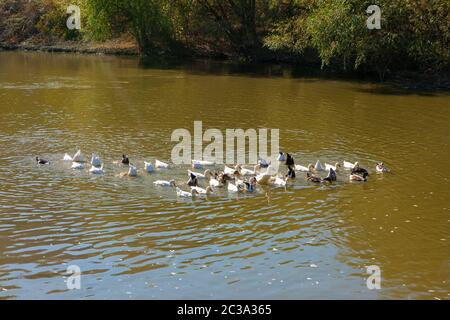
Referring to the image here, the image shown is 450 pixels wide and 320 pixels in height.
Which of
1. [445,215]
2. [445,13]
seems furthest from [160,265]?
[445,13]

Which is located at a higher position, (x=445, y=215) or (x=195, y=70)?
(x=195, y=70)

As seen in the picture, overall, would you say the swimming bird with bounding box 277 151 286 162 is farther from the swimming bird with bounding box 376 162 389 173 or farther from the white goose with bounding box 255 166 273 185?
the swimming bird with bounding box 376 162 389 173

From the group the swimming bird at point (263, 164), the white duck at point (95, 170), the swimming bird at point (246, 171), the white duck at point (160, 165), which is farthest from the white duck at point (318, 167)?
the white duck at point (95, 170)

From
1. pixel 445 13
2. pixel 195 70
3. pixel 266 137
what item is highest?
pixel 445 13

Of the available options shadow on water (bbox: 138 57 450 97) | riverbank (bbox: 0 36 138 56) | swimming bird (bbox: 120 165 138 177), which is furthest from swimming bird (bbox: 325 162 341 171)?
riverbank (bbox: 0 36 138 56)

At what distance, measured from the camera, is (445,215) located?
17953 millimetres

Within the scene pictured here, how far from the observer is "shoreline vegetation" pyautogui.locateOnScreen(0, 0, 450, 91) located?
A: 139 ft

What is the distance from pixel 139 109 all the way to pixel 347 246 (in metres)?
20.9

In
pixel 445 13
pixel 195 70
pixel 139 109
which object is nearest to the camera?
pixel 139 109

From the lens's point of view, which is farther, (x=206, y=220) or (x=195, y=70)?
(x=195, y=70)

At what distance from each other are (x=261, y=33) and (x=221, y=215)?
43727 millimetres

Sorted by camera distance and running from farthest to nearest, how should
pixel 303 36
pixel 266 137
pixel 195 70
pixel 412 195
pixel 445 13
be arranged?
pixel 195 70, pixel 303 36, pixel 445 13, pixel 266 137, pixel 412 195

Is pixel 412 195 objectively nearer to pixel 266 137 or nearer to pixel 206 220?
pixel 206 220

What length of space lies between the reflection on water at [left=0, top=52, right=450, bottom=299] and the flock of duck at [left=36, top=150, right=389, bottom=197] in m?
0.41
